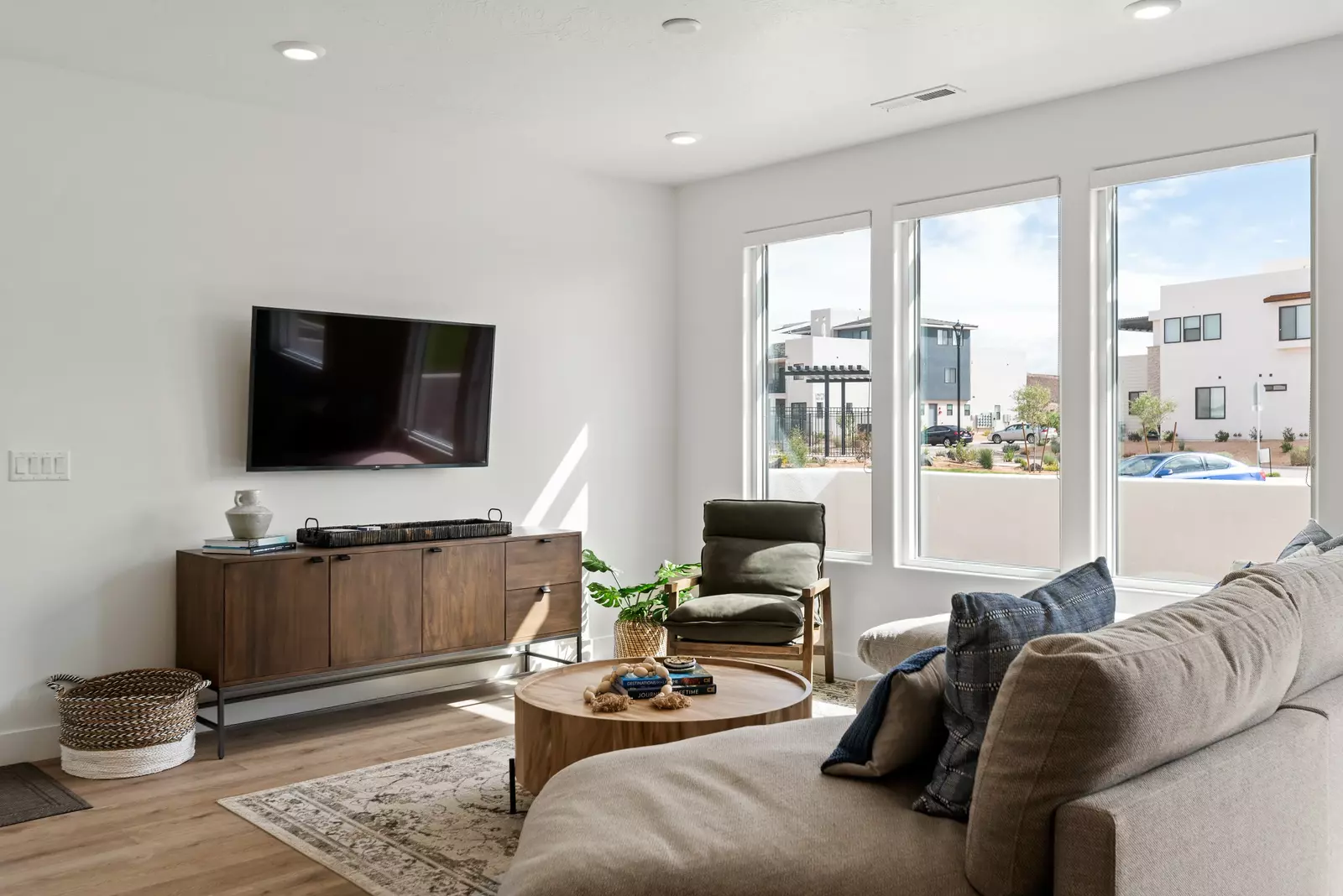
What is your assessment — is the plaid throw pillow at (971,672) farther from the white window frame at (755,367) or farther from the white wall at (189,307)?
the white window frame at (755,367)

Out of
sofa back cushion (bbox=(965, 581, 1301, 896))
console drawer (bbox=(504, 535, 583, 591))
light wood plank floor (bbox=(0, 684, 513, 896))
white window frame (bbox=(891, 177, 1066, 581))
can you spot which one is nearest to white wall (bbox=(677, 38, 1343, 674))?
white window frame (bbox=(891, 177, 1066, 581))

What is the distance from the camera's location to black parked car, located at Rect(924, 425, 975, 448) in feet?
16.8

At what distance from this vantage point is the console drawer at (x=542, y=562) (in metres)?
4.93

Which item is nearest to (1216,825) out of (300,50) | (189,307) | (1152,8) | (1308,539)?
(1308,539)

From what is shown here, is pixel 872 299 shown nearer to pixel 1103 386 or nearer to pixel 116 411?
pixel 1103 386

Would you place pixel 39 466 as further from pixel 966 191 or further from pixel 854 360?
pixel 966 191

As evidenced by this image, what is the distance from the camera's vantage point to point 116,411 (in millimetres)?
4285

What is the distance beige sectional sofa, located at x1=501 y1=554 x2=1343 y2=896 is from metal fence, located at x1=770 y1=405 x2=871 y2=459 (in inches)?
126

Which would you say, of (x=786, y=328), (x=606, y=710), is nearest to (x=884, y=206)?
(x=786, y=328)

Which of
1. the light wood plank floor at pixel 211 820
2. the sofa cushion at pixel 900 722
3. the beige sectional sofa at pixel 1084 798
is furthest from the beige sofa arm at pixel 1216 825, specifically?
the light wood plank floor at pixel 211 820

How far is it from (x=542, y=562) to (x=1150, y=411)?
2739 mm

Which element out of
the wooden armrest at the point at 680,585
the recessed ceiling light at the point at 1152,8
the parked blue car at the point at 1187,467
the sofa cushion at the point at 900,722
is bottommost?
Answer: the wooden armrest at the point at 680,585

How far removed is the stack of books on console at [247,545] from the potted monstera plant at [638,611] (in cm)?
167

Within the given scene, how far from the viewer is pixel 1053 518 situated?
481 cm
